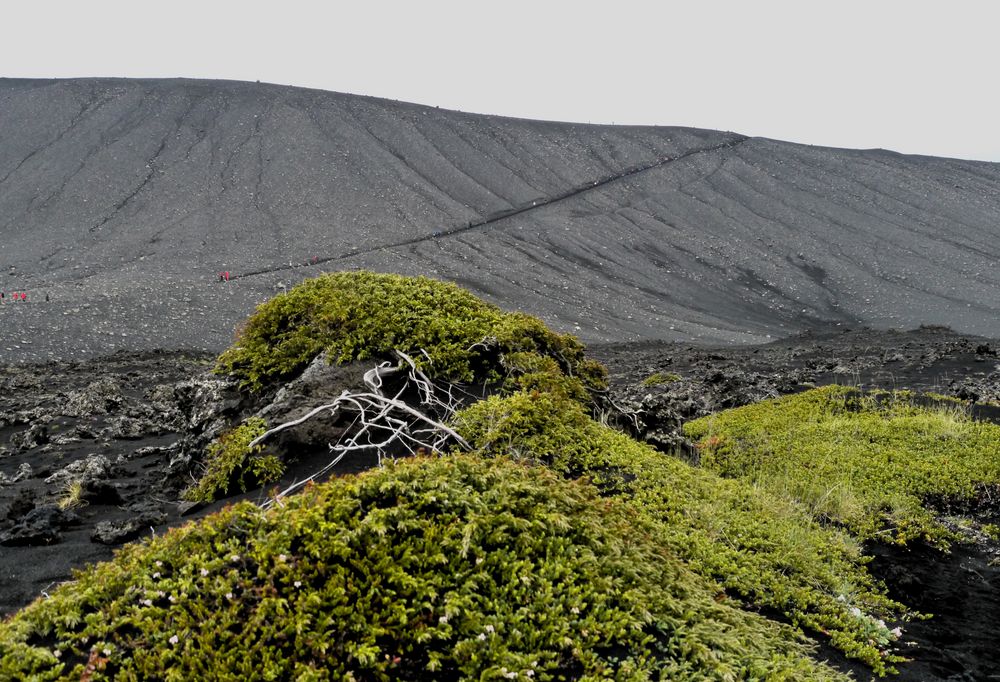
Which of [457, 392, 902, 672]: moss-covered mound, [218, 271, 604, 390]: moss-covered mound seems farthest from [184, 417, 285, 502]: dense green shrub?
[457, 392, 902, 672]: moss-covered mound

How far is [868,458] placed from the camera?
24.8 feet

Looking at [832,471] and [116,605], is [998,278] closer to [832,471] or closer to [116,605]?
[832,471]

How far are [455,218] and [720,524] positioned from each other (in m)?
44.5

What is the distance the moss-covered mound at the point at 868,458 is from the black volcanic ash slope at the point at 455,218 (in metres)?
21.7

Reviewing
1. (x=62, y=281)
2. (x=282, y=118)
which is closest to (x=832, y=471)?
(x=62, y=281)

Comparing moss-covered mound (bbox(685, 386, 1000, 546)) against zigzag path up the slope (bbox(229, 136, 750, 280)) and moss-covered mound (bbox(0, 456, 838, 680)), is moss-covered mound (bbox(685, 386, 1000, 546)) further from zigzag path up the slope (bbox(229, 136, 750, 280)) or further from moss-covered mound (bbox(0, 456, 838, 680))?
zigzag path up the slope (bbox(229, 136, 750, 280))

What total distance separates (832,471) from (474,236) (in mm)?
39177

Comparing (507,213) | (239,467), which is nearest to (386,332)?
(239,467)

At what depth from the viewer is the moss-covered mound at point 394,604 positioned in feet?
8.56

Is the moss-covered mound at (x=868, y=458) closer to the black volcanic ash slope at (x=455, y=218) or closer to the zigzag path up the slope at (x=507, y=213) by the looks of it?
the black volcanic ash slope at (x=455, y=218)

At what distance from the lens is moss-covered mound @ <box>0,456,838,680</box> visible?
2.61 metres

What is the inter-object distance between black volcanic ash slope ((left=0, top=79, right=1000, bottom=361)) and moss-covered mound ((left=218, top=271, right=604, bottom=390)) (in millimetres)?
19880

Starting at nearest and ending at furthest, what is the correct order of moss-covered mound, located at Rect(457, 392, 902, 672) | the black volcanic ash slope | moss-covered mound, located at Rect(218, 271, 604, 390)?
1. moss-covered mound, located at Rect(457, 392, 902, 672)
2. moss-covered mound, located at Rect(218, 271, 604, 390)
3. the black volcanic ash slope

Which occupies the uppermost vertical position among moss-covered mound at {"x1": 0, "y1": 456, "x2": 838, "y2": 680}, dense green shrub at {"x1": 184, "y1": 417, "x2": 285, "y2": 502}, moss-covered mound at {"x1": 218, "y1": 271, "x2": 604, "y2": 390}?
moss-covered mound at {"x1": 218, "y1": 271, "x2": 604, "y2": 390}
